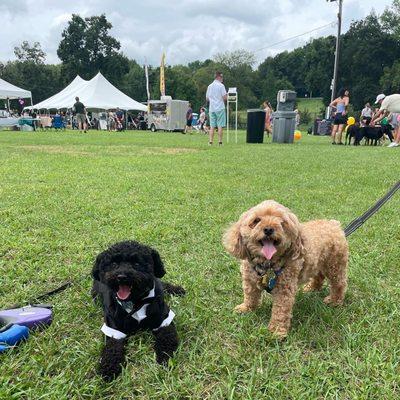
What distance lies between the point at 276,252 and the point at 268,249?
7 centimetres

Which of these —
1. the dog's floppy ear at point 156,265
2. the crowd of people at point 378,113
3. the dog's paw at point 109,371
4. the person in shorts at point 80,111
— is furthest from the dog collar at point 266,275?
the person in shorts at point 80,111

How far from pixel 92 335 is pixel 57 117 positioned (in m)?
31.4

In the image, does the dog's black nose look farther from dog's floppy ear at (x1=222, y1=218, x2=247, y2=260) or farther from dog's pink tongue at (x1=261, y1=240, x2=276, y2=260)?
dog's floppy ear at (x1=222, y1=218, x2=247, y2=260)

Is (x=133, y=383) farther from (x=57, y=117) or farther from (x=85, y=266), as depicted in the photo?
(x=57, y=117)

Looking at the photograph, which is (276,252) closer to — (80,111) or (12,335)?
(12,335)

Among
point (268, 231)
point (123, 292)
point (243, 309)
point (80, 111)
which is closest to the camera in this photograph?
point (123, 292)

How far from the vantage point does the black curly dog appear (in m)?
2.18

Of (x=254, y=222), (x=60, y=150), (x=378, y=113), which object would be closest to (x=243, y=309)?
(x=254, y=222)

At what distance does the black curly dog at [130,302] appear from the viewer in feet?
7.14

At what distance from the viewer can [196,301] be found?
2.90m

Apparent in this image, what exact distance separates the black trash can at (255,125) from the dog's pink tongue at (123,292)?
15.9 meters

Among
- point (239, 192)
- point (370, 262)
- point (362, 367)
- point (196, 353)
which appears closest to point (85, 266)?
point (196, 353)

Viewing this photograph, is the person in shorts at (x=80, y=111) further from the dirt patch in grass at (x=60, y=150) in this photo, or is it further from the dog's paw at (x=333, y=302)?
the dog's paw at (x=333, y=302)

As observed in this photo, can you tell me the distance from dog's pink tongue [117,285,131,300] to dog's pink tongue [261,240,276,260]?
847 mm
